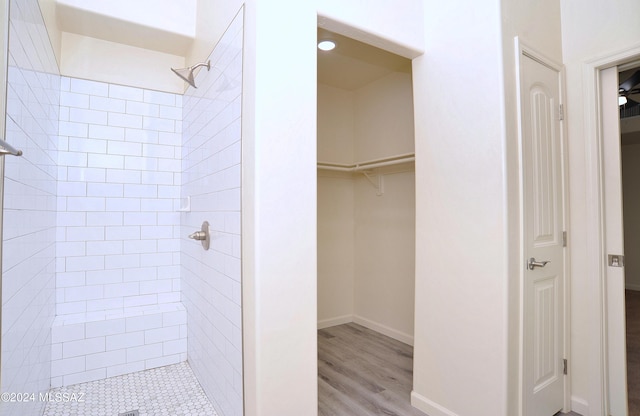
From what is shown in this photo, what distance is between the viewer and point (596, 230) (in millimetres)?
1897

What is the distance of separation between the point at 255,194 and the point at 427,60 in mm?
1393

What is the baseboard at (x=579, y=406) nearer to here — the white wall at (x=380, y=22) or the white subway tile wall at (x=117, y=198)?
the white wall at (x=380, y=22)

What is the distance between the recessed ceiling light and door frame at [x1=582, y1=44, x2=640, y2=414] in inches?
63.4

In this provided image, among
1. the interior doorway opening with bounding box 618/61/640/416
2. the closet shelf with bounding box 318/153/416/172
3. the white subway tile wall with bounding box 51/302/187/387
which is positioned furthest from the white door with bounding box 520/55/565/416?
the interior doorway opening with bounding box 618/61/640/416

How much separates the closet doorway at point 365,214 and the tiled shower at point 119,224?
1.02 meters

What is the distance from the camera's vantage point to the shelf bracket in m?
3.33

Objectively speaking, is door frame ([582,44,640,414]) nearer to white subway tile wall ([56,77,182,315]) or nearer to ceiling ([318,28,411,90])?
ceiling ([318,28,411,90])

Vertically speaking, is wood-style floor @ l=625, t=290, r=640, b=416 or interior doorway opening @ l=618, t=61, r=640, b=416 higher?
interior doorway opening @ l=618, t=61, r=640, b=416

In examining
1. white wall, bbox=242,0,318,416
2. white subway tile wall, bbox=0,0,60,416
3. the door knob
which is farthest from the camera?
the door knob

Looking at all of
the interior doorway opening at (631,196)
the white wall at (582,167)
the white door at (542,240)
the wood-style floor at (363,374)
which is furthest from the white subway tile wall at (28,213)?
the interior doorway opening at (631,196)

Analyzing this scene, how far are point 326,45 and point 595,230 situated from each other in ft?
6.97

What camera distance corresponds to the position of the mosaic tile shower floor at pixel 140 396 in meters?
1.84

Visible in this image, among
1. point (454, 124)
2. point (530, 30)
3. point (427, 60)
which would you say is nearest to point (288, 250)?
point (454, 124)

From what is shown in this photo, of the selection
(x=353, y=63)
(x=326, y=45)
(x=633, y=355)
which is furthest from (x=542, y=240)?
(x=353, y=63)
